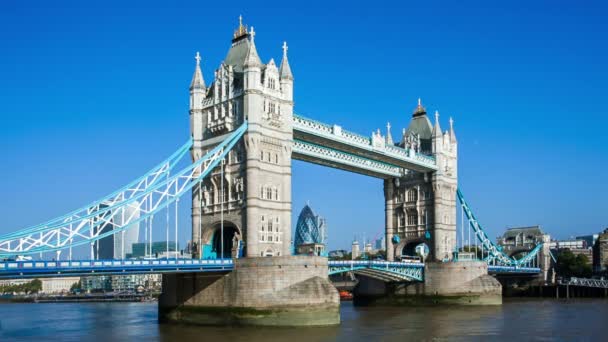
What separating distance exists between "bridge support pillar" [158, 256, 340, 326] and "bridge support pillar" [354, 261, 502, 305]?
73.0 feet

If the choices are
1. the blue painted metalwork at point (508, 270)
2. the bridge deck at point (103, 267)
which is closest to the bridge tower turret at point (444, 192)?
the blue painted metalwork at point (508, 270)

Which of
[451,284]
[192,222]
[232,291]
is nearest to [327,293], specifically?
[232,291]

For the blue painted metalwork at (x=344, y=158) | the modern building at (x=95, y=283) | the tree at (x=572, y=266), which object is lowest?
the modern building at (x=95, y=283)

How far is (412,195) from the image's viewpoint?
72062 millimetres

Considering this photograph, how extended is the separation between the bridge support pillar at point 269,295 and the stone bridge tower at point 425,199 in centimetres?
2742

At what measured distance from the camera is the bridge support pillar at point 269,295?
140 ft

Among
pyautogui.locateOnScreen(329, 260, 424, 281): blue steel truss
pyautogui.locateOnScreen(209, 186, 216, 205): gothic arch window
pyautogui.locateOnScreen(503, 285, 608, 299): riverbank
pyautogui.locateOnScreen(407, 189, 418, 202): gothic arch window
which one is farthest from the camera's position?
pyautogui.locateOnScreen(503, 285, 608, 299): riverbank

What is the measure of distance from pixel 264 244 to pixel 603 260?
244ft

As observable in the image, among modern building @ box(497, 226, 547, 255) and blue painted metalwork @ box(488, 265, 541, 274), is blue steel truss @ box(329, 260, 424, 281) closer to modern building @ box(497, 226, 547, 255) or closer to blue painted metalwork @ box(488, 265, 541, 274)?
blue painted metalwork @ box(488, 265, 541, 274)

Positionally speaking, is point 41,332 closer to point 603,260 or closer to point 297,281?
point 297,281

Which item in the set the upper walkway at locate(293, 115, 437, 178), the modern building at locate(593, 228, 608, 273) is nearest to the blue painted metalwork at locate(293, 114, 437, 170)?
the upper walkway at locate(293, 115, 437, 178)

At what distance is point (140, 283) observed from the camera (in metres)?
156

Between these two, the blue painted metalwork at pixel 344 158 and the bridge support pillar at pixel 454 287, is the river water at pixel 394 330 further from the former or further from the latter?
the blue painted metalwork at pixel 344 158

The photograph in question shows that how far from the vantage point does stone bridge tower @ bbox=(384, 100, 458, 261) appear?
7002 centimetres
